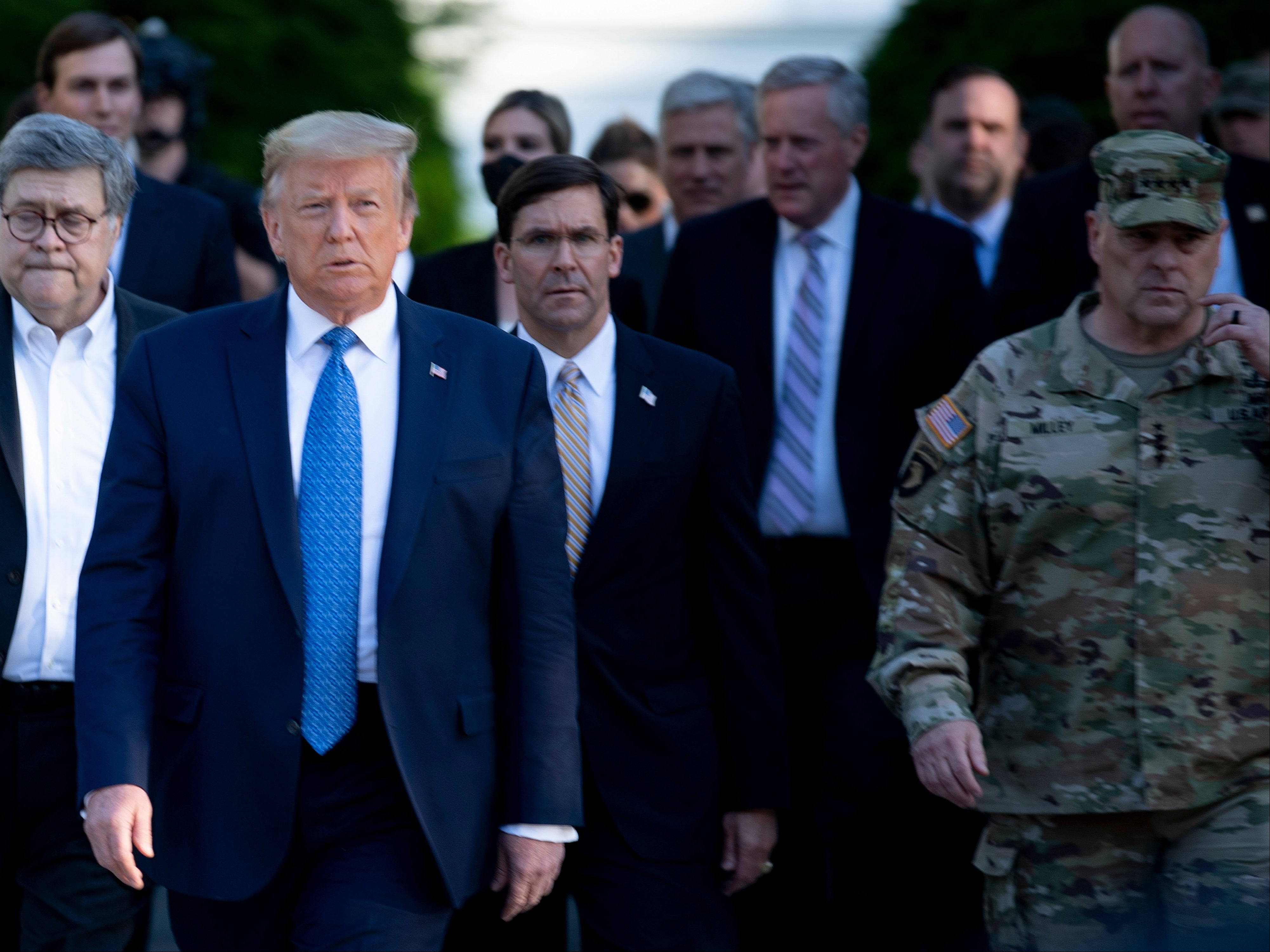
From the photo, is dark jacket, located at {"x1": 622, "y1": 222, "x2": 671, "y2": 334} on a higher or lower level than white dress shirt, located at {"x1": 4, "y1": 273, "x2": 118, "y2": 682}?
higher

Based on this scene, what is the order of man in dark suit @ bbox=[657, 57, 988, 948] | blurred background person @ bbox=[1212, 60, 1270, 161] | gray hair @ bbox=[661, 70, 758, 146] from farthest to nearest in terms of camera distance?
blurred background person @ bbox=[1212, 60, 1270, 161] → gray hair @ bbox=[661, 70, 758, 146] → man in dark suit @ bbox=[657, 57, 988, 948]

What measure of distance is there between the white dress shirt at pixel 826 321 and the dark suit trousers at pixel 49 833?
6.91 feet

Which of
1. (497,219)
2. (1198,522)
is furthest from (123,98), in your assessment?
(1198,522)

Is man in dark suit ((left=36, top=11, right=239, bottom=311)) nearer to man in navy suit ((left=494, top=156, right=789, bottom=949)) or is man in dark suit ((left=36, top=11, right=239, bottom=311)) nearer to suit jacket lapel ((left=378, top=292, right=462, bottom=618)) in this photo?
man in navy suit ((left=494, top=156, right=789, bottom=949))

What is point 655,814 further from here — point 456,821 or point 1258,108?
point 1258,108

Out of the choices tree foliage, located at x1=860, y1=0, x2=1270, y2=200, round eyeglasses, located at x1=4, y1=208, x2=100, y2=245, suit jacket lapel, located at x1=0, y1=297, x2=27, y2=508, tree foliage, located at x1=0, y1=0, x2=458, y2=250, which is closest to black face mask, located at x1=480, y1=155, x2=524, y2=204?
round eyeglasses, located at x1=4, y1=208, x2=100, y2=245

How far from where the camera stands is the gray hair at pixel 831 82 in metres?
5.79

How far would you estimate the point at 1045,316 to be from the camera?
5.54 meters

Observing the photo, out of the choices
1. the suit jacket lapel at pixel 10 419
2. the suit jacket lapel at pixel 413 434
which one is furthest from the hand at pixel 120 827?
the suit jacket lapel at pixel 10 419

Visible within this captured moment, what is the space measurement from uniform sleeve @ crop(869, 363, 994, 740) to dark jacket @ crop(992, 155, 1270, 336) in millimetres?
1469

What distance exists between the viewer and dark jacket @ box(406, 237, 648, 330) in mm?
5605

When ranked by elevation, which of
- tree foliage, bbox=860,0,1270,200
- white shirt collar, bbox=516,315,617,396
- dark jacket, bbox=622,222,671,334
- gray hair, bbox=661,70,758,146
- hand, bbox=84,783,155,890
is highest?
tree foliage, bbox=860,0,1270,200

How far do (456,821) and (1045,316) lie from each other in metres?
2.78

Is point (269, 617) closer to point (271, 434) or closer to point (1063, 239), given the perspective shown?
point (271, 434)
